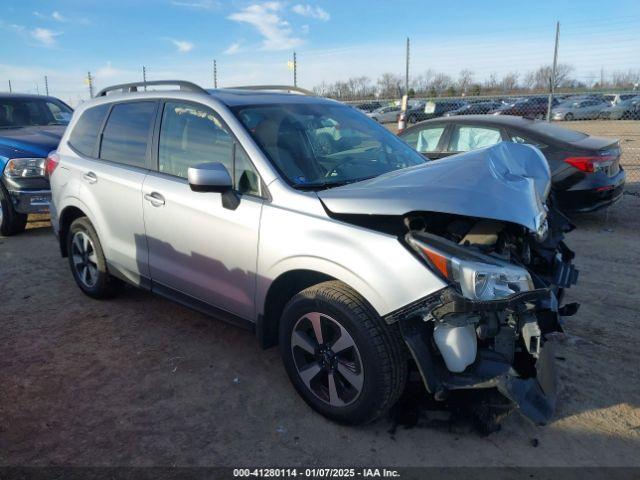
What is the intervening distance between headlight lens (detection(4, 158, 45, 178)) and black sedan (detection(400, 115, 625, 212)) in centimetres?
553

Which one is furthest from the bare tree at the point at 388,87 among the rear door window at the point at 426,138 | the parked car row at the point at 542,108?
the rear door window at the point at 426,138

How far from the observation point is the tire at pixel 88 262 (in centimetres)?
452

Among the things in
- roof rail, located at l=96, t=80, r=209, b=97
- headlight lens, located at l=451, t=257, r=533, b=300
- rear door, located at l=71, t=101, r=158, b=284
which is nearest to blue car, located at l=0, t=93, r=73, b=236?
roof rail, located at l=96, t=80, r=209, b=97

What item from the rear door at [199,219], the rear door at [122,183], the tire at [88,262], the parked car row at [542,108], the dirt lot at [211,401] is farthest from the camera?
the parked car row at [542,108]

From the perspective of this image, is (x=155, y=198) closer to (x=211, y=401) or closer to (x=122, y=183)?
(x=122, y=183)

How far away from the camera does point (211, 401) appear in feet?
10.6

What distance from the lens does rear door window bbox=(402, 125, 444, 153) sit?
766 cm

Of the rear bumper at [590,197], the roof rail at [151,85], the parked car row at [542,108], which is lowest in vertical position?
the rear bumper at [590,197]

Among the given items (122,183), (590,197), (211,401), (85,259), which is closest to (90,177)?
(122,183)

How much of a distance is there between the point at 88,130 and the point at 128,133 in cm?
73

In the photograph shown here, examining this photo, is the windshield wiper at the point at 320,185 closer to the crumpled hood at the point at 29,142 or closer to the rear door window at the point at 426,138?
the rear door window at the point at 426,138

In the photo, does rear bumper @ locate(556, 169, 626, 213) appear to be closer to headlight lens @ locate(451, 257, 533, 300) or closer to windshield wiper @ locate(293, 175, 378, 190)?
windshield wiper @ locate(293, 175, 378, 190)

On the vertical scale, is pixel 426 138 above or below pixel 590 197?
above

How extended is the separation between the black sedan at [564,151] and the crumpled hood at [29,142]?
215 inches
